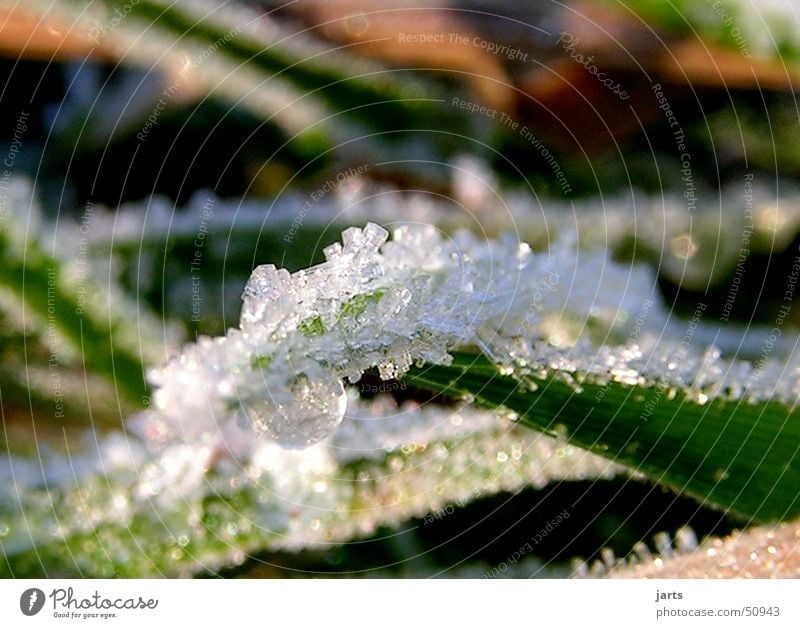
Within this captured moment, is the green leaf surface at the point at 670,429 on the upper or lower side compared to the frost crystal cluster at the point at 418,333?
lower

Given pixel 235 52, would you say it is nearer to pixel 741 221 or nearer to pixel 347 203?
pixel 347 203

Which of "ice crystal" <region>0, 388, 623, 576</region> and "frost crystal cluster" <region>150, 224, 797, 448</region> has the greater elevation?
"frost crystal cluster" <region>150, 224, 797, 448</region>

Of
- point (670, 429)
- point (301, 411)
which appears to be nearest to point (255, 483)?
point (301, 411)

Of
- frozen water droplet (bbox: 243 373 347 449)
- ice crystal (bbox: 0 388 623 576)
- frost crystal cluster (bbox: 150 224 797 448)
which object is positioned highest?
frost crystal cluster (bbox: 150 224 797 448)

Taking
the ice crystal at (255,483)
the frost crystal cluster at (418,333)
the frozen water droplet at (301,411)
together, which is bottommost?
the ice crystal at (255,483)

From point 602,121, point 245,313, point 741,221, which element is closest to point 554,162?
point 602,121

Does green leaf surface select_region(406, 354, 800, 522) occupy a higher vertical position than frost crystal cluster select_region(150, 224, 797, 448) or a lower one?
lower

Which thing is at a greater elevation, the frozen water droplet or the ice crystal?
the frozen water droplet

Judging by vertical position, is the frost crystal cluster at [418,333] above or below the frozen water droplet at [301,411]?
above
